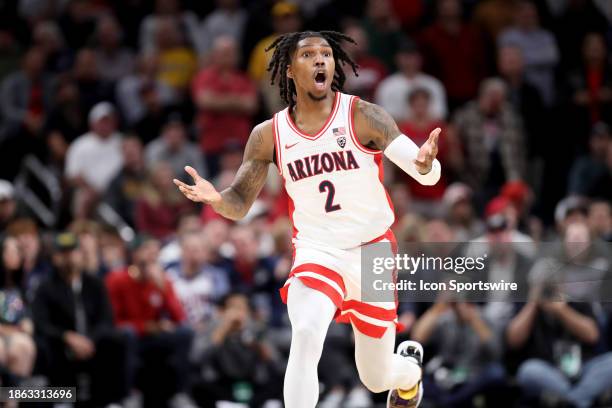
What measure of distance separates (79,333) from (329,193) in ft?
16.2

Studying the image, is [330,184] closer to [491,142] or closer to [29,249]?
[29,249]

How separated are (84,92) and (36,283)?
472cm

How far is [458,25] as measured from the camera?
18.0 m

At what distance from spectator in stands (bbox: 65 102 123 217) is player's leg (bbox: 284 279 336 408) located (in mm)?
8147

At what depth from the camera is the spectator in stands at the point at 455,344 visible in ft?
42.7

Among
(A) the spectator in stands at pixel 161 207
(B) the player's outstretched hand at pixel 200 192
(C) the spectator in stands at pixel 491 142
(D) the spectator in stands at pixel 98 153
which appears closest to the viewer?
(B) the player's outstretched hand at pixel 200 192

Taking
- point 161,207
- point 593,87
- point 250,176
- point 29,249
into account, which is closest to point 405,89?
point 593,87

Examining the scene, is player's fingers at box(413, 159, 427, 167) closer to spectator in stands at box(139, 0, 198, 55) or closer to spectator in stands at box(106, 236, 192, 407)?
spectator in stands at box(106, 236, 192, 407)

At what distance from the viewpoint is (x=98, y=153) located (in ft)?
54.6

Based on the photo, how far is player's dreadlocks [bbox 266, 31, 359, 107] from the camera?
914 centimetres

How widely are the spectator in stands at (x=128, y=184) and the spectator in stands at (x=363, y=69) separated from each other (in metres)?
2.81

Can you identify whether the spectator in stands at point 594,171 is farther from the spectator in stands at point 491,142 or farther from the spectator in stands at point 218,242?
the spectator in stands at point 218,242

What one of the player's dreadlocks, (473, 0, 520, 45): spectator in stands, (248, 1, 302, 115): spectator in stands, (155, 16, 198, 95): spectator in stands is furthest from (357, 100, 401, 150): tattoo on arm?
(473, 0, 520, 45): spectator in stands

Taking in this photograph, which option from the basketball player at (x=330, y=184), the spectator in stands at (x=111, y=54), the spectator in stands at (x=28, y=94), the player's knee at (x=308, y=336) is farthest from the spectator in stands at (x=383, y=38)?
the player's knee at (x=308, y=336)
